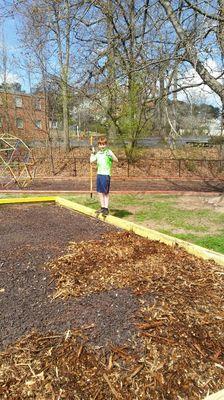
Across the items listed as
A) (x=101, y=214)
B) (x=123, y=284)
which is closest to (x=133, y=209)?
(x=101, y=214)

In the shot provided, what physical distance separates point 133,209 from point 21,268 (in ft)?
16.7

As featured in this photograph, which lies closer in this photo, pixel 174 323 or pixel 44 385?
pixel 44 385

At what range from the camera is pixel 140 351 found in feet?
8.25

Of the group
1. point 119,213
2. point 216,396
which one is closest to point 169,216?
point 119,213

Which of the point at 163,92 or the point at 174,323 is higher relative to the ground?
the point at 163,92

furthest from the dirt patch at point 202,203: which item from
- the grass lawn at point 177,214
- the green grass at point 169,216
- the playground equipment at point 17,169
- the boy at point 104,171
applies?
the playground equipment at point 17,169

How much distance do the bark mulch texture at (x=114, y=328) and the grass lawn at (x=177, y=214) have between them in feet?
6.69

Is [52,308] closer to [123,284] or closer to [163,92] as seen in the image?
[123,284]

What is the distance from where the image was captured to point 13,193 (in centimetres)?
1130

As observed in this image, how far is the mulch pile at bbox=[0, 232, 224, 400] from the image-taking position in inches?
86.0

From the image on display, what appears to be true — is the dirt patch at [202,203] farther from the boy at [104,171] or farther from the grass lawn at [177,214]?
the boy at [104,171]

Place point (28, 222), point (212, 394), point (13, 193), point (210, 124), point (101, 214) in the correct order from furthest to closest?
point (210, 124)
point (13, 193)
point (101, 214)
point (28, 222)
point (212, 394)

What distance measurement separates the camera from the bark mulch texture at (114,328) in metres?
2.22

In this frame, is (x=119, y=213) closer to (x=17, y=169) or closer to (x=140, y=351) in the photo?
(x=140, y=351)
